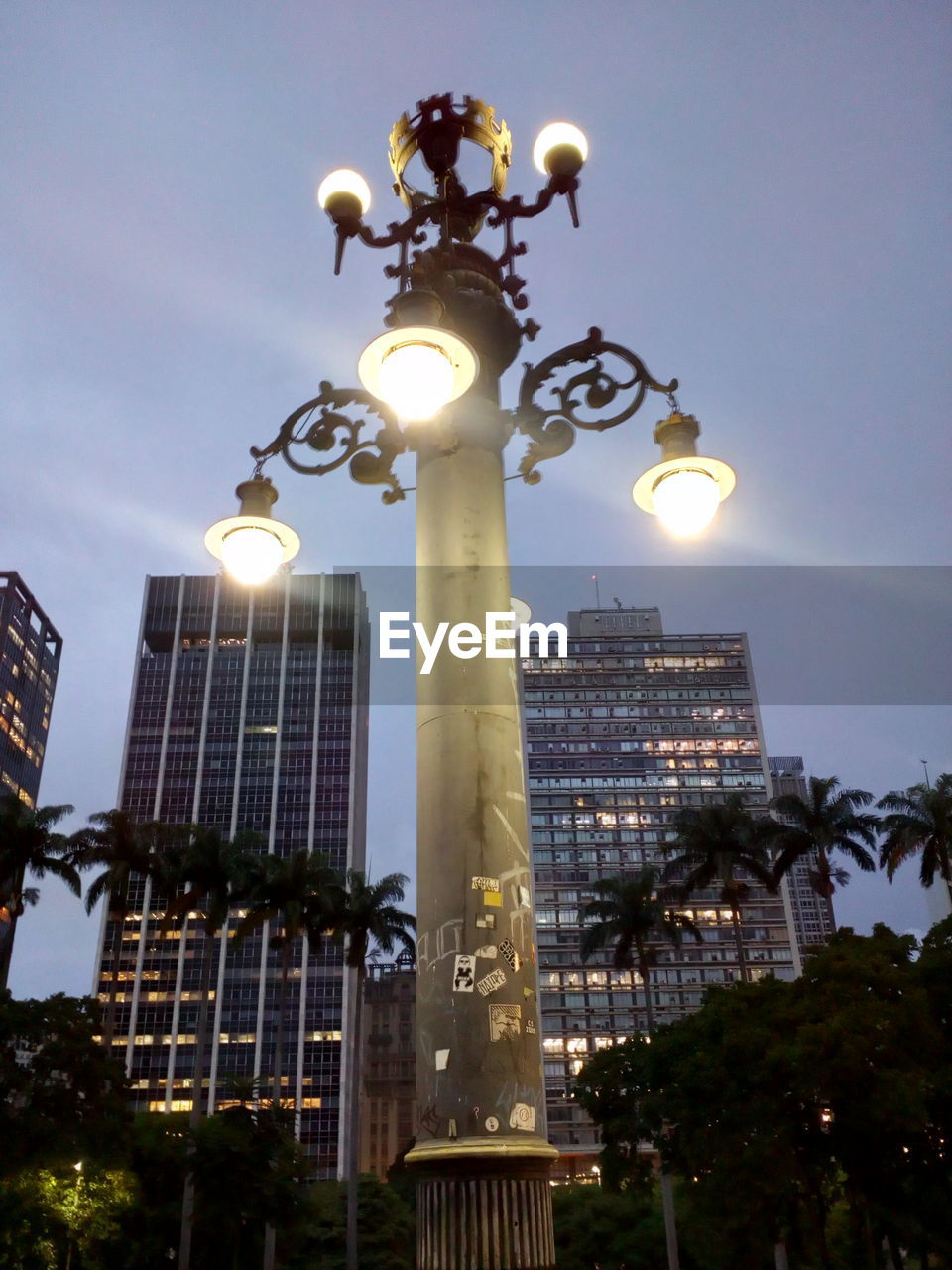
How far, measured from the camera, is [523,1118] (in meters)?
5.68

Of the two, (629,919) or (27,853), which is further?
(629,919)

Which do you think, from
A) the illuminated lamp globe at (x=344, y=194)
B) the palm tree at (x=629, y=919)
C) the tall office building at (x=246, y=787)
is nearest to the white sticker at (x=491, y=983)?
the illuminated lamp globe at (x=344, y=194)

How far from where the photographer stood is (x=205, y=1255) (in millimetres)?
43906

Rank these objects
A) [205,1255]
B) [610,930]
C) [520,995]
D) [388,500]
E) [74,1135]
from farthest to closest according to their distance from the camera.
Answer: [610,930] < [205,1255] < [74,1135] < [388,500] < [520,995]

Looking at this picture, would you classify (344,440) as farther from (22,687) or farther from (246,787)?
(22,687)

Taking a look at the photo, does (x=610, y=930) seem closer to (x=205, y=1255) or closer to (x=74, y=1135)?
(x=205, y=1255)

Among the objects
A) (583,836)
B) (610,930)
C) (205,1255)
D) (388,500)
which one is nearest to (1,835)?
(205,1255)

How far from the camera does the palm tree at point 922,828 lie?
47906 mm

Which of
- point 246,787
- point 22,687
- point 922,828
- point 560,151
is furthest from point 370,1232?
point 22,687

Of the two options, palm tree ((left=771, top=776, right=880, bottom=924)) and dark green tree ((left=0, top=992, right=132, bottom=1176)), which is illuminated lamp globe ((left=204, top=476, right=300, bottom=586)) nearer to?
dark green tree ((left=0, top=992, right=132, bottom=1176))

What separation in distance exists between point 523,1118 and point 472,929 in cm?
98

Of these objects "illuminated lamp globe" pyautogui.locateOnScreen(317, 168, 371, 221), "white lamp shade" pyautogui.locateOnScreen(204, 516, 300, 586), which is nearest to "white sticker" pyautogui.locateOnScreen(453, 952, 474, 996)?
"white lamp shade" pyautogui.locateOnScreen(204, 516, 300, 586)

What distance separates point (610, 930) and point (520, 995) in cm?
5201

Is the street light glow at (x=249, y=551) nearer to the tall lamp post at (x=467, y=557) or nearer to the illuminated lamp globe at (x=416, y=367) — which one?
the tall lamp post at (x=467, y=557)
